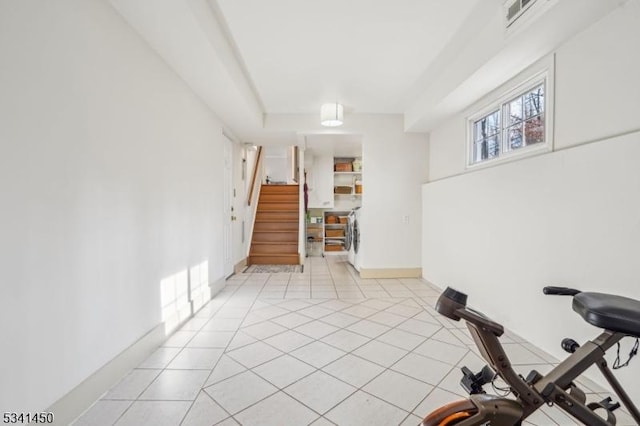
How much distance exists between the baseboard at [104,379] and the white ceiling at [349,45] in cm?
227

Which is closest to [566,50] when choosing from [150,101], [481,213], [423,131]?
[481,213]

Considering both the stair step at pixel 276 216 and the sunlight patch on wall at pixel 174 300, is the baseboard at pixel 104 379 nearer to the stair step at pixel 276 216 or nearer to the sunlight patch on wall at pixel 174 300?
the sunlight patch on wall at pixel 174 300

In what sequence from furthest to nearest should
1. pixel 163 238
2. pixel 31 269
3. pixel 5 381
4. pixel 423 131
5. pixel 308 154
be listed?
pixel 308 154, pixel 423 131, pixel 163 238, pixel 31 269, pixel 5 381

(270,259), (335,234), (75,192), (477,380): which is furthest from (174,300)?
(335,234)

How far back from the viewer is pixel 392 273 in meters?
4.44

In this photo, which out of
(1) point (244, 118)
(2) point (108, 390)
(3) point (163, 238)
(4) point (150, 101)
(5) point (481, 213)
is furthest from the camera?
(1) point (244, 118)

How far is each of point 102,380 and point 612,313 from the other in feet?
8.23

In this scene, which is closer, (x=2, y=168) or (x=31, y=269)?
(x=2, y=168)

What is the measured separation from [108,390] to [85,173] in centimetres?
132

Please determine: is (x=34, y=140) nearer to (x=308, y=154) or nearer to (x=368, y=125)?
(x=368, y=125)

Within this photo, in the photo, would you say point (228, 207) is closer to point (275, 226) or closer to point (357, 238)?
point (275, 226)

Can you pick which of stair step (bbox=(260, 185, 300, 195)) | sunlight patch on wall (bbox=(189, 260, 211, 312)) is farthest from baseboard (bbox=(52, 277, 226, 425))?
stair step (bbox=(260, 185, 300, 195))

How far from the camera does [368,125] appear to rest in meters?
4.41

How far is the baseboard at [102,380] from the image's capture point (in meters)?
1.39
